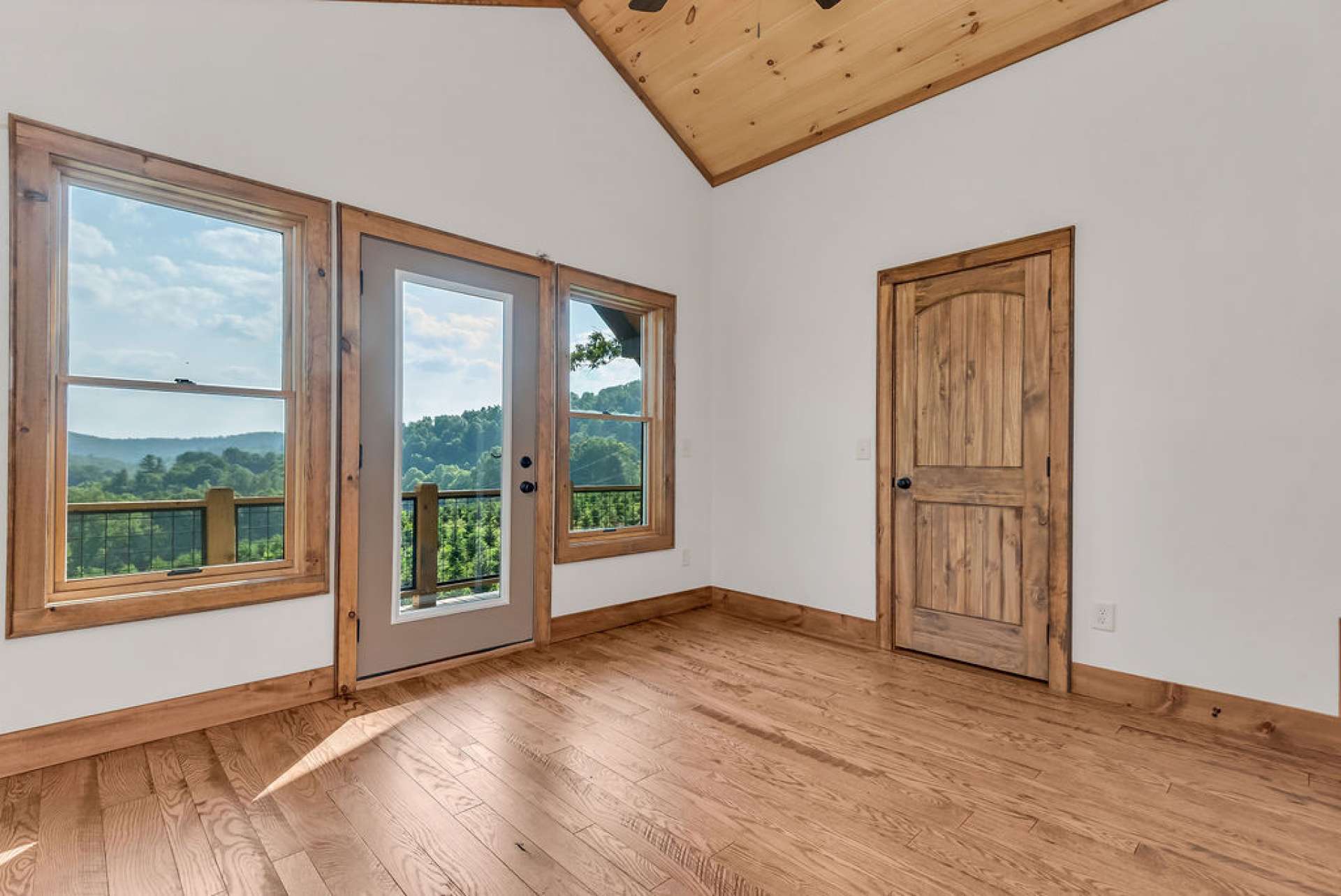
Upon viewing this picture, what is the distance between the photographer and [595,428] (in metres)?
4.00

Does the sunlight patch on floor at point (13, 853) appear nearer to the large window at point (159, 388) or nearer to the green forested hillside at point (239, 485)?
the large window at point (159, 388)

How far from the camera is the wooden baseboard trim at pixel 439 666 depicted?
2904mm

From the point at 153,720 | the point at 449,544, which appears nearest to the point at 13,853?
the point at 153,720

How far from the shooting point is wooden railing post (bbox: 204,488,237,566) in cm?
252

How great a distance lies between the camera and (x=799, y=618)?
3.99 metres

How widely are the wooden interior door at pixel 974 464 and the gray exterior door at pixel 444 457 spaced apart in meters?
2.18

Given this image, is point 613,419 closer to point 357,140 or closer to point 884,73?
point 357,140

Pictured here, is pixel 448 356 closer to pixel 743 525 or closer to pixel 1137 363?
pixel 743 525

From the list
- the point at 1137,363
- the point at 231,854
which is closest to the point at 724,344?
the point at 1137,363

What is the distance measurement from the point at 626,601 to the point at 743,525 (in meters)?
1.00

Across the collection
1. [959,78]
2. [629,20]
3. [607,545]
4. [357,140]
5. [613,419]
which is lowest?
[607,545]

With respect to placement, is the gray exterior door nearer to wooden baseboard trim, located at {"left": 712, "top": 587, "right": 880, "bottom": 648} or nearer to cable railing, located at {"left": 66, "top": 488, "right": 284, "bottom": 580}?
cable railing, located at {"left": 66, "top": 488, "right": 284, "bottom": 580}

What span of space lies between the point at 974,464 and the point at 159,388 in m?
3.77

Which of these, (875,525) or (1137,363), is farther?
(875,525)
